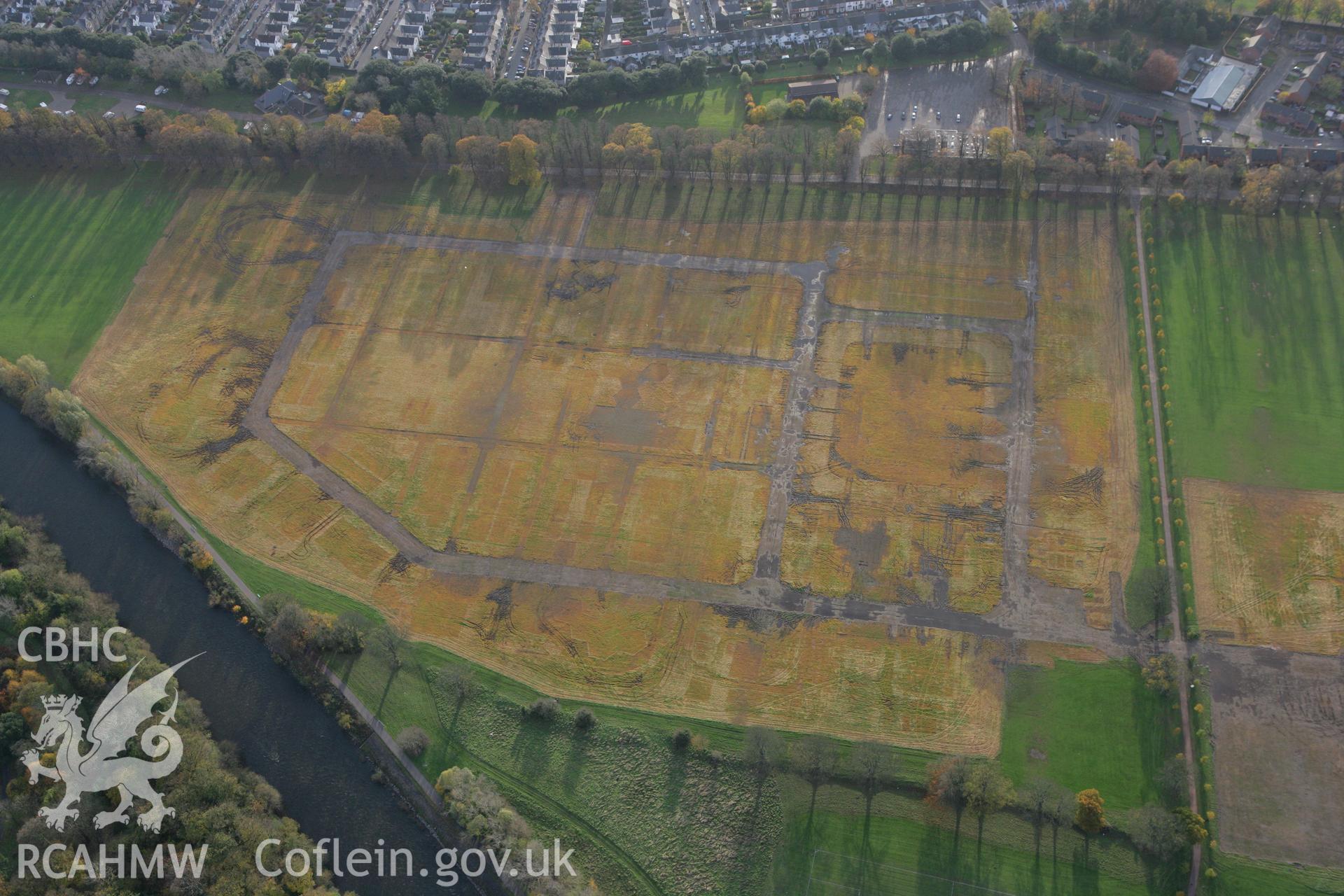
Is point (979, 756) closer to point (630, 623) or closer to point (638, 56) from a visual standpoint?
point (630, 623)

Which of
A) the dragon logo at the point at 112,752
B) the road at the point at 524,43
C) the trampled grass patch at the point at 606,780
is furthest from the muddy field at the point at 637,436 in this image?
the road at the point at 524,43

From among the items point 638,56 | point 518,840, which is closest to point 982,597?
point 518,840

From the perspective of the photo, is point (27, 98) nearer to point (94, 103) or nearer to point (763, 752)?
point (94, 103)

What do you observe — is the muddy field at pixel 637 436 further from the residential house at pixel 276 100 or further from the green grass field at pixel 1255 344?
the residential house at pixel 276 100

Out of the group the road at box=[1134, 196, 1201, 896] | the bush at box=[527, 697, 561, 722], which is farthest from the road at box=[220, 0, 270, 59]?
the road at box=[1134, 196, 1201, 896]

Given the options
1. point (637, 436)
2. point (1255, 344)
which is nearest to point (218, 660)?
point (637, 436)

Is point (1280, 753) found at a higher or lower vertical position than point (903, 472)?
lower
